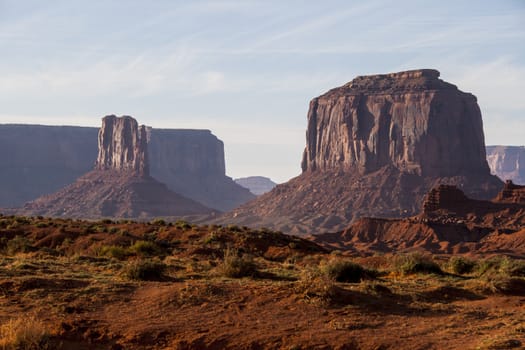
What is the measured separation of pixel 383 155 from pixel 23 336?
138 metres

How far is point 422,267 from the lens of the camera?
982 inches

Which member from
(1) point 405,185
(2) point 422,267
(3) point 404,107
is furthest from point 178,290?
(3) point 404,107

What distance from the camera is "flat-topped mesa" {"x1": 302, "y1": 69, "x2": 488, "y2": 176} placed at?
476ft

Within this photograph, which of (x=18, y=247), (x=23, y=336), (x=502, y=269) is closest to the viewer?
(x=23, y=336)

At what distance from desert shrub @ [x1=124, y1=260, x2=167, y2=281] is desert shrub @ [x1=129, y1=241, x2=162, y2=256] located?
28.3 feet

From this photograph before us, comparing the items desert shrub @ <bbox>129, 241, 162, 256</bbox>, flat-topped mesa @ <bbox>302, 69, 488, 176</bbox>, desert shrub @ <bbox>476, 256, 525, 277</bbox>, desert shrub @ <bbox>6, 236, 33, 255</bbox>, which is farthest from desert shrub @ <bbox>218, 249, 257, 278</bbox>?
flat-topped mesa @ <bbox>302, 69, 488, 176</bbox>

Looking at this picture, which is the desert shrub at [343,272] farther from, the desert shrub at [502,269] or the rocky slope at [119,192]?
the rocky slope at [119,192]

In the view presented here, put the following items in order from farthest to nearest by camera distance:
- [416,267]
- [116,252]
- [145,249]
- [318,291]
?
1. [145,249]
2. [116,252]
3. [416,267]
4. [318,291]

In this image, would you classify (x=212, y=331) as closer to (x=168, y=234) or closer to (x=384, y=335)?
(x=384, y=335)

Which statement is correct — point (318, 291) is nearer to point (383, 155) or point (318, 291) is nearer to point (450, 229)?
point (450, 229)

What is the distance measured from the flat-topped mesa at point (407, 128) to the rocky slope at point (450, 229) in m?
46.4

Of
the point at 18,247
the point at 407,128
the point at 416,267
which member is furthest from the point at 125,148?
the point at 416,267

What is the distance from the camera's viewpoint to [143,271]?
20.9m

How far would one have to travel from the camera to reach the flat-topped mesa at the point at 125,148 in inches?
7352
